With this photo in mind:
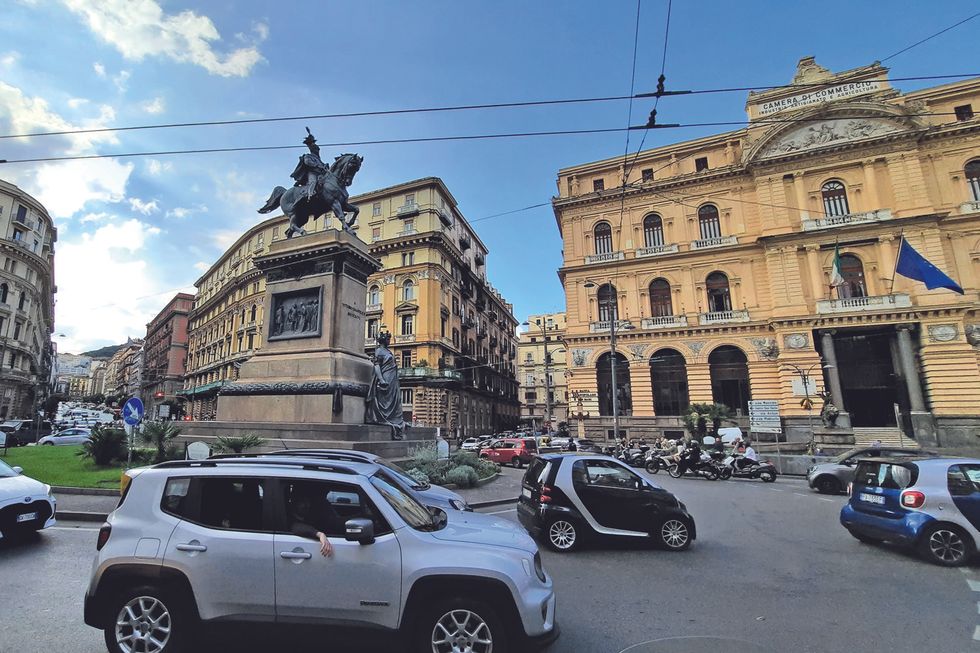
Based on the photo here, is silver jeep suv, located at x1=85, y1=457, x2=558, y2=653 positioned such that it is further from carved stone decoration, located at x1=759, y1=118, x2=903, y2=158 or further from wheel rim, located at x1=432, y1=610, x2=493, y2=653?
carved stone decoration, located at x1=759, y1=118, x2=903, y2=158

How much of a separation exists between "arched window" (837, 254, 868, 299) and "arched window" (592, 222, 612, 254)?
52.7 feet

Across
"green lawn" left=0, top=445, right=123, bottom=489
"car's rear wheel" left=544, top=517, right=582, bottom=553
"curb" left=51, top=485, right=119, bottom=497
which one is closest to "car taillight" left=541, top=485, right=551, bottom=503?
"car's rear wheel" left=544, top=517, right=582, bottom=553

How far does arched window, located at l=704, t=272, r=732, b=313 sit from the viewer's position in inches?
1378

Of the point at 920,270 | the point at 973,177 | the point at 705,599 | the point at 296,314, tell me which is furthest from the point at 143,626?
the point at 973,177

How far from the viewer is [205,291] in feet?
249

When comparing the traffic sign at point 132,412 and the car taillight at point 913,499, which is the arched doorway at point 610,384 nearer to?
the car taillight at point 913,499

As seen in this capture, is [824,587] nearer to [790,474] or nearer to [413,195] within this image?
[790,474]

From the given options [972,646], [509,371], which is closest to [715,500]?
[972,646]

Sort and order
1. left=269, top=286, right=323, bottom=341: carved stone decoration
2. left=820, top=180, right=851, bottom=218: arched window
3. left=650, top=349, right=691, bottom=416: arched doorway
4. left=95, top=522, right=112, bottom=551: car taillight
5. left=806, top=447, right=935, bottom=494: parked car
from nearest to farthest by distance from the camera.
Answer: left=95, top=522, right=112, bottom=551: car taillight
left=806, top=447, right=935, bottom=494: parked car
left=269, top=286, right=323, bottom=341: carved stone decoration
left=820, top=180, right=851, bottom=218: arched window
left=650, top=349, right=691, bottom=416: arched doorway

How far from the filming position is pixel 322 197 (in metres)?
16.1

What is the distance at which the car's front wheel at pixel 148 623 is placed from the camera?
3.49m

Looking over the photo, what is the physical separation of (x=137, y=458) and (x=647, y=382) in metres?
30.6

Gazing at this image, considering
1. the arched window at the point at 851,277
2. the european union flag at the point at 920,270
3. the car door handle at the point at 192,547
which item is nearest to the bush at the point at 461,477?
the car door handle at the point at 192,547

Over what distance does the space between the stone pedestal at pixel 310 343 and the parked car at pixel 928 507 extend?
12.0m
